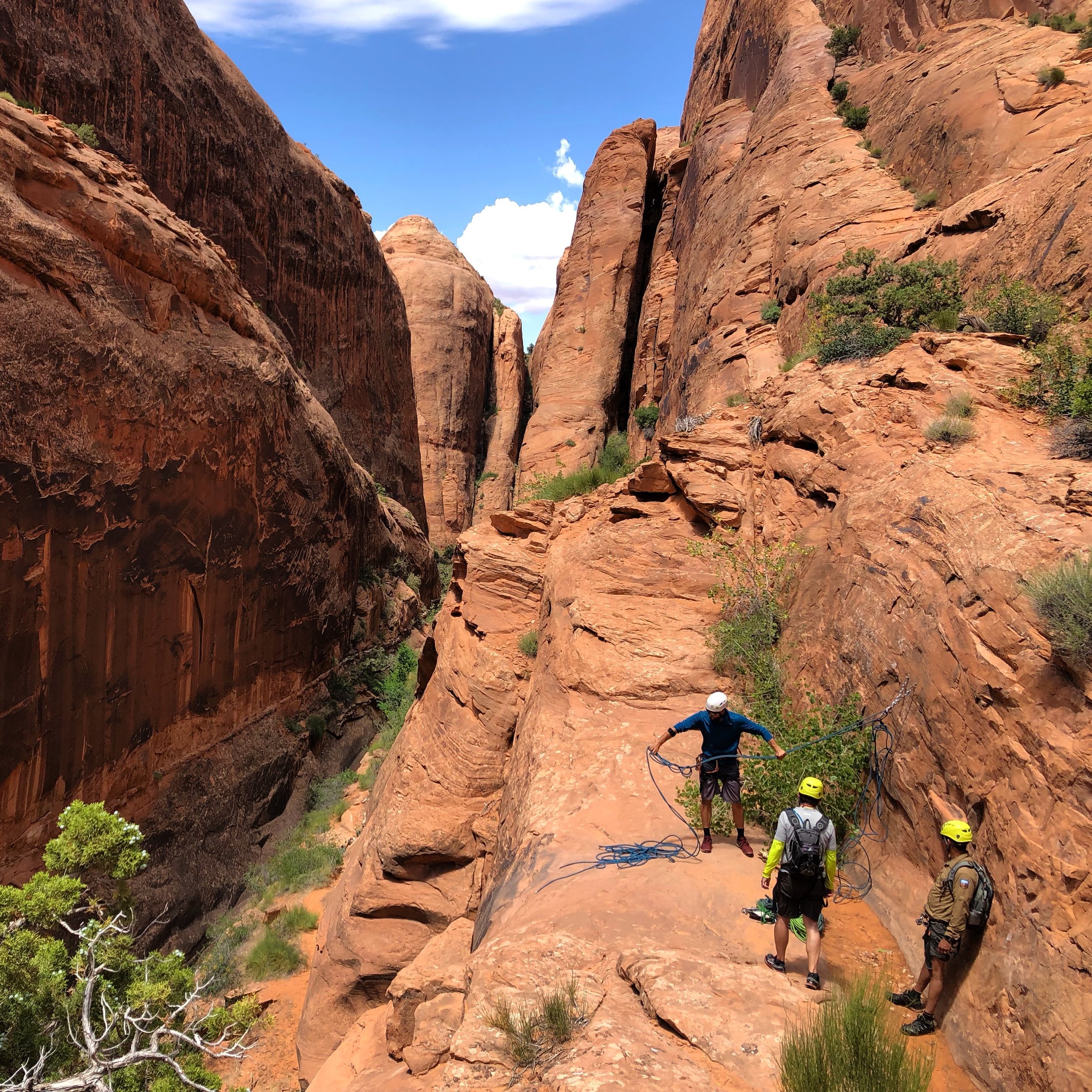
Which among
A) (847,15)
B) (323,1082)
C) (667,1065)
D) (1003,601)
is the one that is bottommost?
(323,1082)

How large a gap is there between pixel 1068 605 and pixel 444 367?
42374 mm

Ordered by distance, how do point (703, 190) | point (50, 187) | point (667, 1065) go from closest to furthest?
point (667, 1065), point (50, 187), point (703, 190)

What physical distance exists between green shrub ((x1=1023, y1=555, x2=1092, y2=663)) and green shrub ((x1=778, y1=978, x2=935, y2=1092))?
2302mm

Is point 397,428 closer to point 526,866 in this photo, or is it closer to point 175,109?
point 175,109

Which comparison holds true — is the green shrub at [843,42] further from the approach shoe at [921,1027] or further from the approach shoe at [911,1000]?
the approach shoe at [921,1027]

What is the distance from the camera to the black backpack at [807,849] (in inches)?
171

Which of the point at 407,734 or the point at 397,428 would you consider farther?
the point at 397,428

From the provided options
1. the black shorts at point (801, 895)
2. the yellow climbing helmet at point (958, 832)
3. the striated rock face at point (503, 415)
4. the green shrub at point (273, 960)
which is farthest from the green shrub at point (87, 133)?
the striated rock face at point (503, 415)

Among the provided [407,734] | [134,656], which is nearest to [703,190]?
[407,734]

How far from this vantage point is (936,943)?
396 cm

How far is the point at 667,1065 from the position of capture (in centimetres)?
356

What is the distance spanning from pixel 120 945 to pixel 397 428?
2935 cm

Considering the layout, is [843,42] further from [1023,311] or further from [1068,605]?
[1068,605]

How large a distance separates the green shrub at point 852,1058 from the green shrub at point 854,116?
19.6 metres
